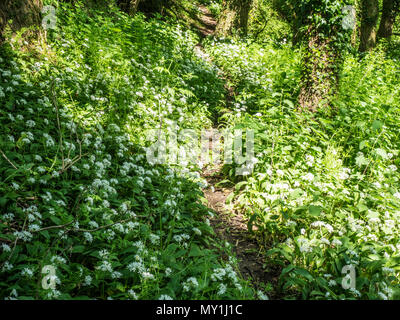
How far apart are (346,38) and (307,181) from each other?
3.32 metres

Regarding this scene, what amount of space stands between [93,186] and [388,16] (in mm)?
16068

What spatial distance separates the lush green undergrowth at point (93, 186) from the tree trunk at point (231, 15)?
743 centimetres

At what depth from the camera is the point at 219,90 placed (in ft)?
25.4

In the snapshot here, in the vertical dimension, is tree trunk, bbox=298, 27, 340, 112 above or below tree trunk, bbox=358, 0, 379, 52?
below

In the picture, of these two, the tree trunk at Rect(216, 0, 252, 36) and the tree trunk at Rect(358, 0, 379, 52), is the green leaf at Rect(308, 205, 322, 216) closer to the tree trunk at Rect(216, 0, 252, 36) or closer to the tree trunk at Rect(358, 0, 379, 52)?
the tree trunk at Rect(216, 0, 252, 36)

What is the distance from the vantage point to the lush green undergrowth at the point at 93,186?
2352 millimetres

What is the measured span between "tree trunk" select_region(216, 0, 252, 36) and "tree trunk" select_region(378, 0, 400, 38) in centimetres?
640

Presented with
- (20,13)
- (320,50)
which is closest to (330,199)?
(320,50)

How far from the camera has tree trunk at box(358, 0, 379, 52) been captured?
1270cm

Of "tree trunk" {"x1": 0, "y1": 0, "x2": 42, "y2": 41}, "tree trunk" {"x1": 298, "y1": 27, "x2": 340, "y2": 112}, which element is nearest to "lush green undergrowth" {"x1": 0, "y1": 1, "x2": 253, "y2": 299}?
"tree trunk" {"x1": 0, "y1": 0, "x2": 42, "y2": 41}

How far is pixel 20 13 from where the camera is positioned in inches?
186

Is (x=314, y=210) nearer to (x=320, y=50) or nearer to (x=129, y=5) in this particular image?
(x=320, y=50)

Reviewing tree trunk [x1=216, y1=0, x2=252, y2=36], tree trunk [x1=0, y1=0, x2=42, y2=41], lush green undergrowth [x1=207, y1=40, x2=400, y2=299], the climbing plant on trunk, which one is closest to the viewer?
lush green undergrowth [x1=207, y1=40, x2=400, y2=299]
